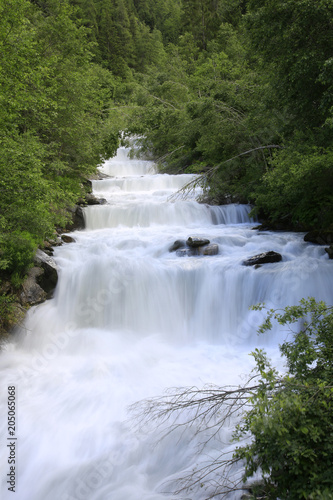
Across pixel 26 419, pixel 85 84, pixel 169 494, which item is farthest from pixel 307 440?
pixel 85 84

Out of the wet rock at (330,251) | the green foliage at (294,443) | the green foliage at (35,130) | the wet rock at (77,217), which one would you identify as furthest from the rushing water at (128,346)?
the green foliage at (35,130)

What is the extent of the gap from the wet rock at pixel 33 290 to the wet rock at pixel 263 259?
5.11m

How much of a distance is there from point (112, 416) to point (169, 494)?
1.65 metres

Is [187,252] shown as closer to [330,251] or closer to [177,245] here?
[177,245]

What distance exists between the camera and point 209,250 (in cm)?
963

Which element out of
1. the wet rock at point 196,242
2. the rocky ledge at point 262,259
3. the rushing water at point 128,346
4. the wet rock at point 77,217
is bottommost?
the rushing water at point 128,346

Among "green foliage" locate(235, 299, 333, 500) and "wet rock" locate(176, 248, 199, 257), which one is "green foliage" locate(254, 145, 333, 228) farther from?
"green foliage" locate(235, 299, 333, 500)

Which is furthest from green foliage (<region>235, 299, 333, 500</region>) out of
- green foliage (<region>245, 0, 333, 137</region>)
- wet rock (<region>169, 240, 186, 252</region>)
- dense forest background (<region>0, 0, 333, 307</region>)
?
wet rock (<region>169, 240, 186, 252</region>)

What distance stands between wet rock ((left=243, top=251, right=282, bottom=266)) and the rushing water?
0.27 metres

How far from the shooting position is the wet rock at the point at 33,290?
755 centimetres

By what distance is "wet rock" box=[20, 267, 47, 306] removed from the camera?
7550 millimetres

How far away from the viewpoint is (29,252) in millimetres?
7238

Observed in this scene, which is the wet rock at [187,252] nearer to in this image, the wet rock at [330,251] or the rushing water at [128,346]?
the rushing water at [128,346]

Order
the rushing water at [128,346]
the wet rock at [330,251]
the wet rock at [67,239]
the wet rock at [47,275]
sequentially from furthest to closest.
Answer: the wet rock at [67,239] < the wet rock at [330,251] < the wet rock at [47,275] < the rushing water at [128,346]
